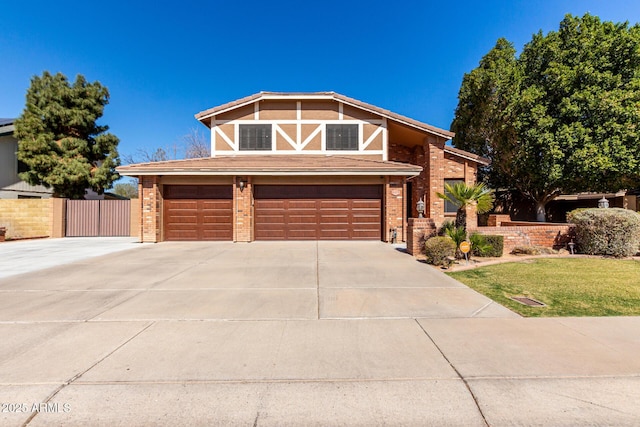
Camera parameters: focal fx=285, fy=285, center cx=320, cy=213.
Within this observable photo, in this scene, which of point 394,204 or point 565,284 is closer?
point 565,284

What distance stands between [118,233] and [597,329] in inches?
765

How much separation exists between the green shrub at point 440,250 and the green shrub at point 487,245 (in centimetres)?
Result: 157

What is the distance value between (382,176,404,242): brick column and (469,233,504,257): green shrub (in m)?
4.11

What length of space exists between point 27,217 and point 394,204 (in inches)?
764

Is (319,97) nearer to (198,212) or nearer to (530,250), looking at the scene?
(198,212)

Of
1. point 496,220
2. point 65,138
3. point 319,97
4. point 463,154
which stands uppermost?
point 319,97

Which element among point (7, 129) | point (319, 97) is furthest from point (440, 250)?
point (7, 129)

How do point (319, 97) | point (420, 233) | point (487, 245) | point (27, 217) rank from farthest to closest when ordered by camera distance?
point (27, 217) < point (319, 97) < point (420, 233) < point (487, 245)

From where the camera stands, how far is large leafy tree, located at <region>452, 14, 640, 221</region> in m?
15.4

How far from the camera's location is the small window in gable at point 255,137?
15.5 meters

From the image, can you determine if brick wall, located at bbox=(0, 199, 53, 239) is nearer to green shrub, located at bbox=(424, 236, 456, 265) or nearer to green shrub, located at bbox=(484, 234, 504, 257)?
green shrub, located at bbox=(424, 236, 456, 265)

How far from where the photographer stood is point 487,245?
9102 millimetres

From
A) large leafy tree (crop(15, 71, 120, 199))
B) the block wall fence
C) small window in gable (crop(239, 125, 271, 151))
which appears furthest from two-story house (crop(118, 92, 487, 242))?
large leafy tree (crop(15, 71, 120, 199))

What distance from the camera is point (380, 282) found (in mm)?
6238
